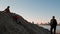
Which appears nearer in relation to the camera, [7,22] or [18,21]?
[7,22]

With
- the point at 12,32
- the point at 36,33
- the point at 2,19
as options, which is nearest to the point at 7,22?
the point at 2,19

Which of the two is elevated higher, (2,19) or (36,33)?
(2,19)

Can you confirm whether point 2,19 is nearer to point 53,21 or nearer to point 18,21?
point 18,21

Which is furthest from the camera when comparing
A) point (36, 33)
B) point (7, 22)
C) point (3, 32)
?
→ point (36, 33)

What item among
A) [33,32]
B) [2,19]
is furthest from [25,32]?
[2,19]

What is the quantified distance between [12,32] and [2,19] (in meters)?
2.35

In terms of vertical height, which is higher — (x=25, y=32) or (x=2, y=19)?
(x=2, y=19)

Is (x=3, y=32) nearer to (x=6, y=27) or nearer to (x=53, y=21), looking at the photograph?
(x=6, y=27)

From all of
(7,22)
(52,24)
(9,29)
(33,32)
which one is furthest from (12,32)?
(52,24)

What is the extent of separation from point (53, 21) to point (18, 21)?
3896 mm

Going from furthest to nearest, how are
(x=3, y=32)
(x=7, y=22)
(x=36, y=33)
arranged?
(x=36, y=33) → (x=7, y=22) → (x=3, y=32)

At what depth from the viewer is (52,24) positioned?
818 inches

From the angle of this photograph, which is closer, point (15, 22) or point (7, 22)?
point (7, 22)

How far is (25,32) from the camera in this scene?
797 inches
